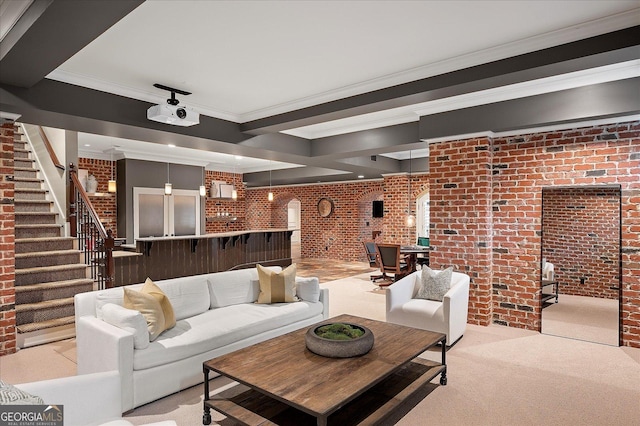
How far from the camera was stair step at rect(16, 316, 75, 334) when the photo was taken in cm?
407

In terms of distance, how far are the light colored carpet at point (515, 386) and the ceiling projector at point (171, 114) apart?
97.2 inches

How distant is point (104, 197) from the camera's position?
802 cm

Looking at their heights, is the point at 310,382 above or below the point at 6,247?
below

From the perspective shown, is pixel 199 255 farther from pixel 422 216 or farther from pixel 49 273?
pixel 422 216

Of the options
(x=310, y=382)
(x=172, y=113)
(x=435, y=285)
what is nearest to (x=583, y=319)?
(x=435, y=285)

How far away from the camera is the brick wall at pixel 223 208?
10453mm

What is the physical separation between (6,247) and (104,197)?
447 cm

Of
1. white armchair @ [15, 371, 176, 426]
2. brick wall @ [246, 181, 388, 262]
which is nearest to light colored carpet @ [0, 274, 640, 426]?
white armchair @ [15, 371, 176, 426]

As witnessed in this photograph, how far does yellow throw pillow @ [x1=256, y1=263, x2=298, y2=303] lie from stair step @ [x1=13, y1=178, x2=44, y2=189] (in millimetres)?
4119

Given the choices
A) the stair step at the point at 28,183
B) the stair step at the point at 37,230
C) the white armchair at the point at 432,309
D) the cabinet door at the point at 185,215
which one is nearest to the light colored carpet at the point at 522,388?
the white armchair at the point at 432,309

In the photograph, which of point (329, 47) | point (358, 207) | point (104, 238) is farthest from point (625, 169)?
point (358, 207)

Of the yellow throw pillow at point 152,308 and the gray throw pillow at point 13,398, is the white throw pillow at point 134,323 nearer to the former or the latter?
the yellow throw pillow at point 152,308

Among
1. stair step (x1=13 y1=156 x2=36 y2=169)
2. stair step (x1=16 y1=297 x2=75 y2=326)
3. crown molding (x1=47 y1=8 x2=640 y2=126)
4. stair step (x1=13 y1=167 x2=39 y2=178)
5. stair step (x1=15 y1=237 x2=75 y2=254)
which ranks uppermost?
crown molding (x1=47 y1=8 x2=640 y2=126)

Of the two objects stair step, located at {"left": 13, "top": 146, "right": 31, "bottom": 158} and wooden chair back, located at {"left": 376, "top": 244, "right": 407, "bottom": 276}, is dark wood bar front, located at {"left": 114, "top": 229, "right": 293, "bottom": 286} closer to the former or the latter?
stair step, located at {"left": 13, "top": 146, "right": 31, "bottom": 158}
